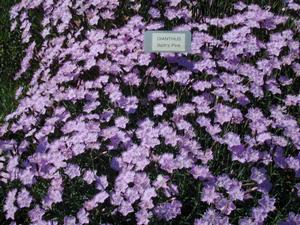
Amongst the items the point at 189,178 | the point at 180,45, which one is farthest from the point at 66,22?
the point at 189,178

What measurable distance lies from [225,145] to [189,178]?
36cm

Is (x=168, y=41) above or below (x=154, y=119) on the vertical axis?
above

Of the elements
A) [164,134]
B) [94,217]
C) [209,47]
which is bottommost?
[94,217]

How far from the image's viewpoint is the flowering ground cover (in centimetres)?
298

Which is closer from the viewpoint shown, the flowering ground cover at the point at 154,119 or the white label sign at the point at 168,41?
the flowering ground cover at the point at 154,119

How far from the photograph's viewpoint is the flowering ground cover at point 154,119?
9.77ft

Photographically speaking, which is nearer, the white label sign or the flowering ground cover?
the flowering ground cover

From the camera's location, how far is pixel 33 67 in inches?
173

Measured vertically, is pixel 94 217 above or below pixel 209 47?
below

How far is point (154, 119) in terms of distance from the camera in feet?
11.5

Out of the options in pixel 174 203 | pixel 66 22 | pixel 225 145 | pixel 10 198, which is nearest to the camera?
pixel 174 203

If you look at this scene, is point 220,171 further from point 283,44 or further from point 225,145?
point 283,44

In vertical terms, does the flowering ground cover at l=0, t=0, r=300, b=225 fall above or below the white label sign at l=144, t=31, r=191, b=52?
below

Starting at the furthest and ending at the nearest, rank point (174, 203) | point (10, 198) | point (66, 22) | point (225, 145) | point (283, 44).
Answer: point (66, 22) < point (283, 44) < point (225, 145) < point (10, 198) < point (174, 203)
